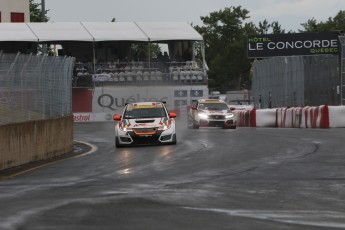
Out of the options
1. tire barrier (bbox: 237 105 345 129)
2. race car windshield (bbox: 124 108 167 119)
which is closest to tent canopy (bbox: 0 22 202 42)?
tire barrier (bbox: 237 105 345 129)

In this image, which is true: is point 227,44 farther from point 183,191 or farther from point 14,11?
point 183,191

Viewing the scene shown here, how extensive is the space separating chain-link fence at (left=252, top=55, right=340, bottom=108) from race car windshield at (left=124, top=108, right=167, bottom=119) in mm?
16374

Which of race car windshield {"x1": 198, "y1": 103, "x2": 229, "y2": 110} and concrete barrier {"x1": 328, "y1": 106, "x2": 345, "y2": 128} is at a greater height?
race car windshield {"x1": 198, "y1": 103, "x2": 229, "y2": 110}

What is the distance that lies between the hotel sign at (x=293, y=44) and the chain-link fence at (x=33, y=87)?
36073 millimetres

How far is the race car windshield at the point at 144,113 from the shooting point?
75.2 ft

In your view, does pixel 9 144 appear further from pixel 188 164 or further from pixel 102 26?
pixel 102 26

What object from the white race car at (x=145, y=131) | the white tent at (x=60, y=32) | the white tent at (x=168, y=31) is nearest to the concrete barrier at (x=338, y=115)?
the white race car at (x=145, y=131)

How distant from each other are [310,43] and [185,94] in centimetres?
1168

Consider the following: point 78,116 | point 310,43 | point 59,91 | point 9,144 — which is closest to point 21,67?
point 9,144

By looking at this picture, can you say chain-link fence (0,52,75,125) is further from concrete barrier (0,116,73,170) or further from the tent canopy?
the tent canopy

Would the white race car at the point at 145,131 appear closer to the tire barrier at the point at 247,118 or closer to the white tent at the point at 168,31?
the tire barrier at the point at 247,118

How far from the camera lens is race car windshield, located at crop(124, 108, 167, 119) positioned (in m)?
22.9

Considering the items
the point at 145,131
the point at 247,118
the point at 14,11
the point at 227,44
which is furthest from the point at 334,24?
the point at 145,131

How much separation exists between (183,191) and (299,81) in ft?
108
